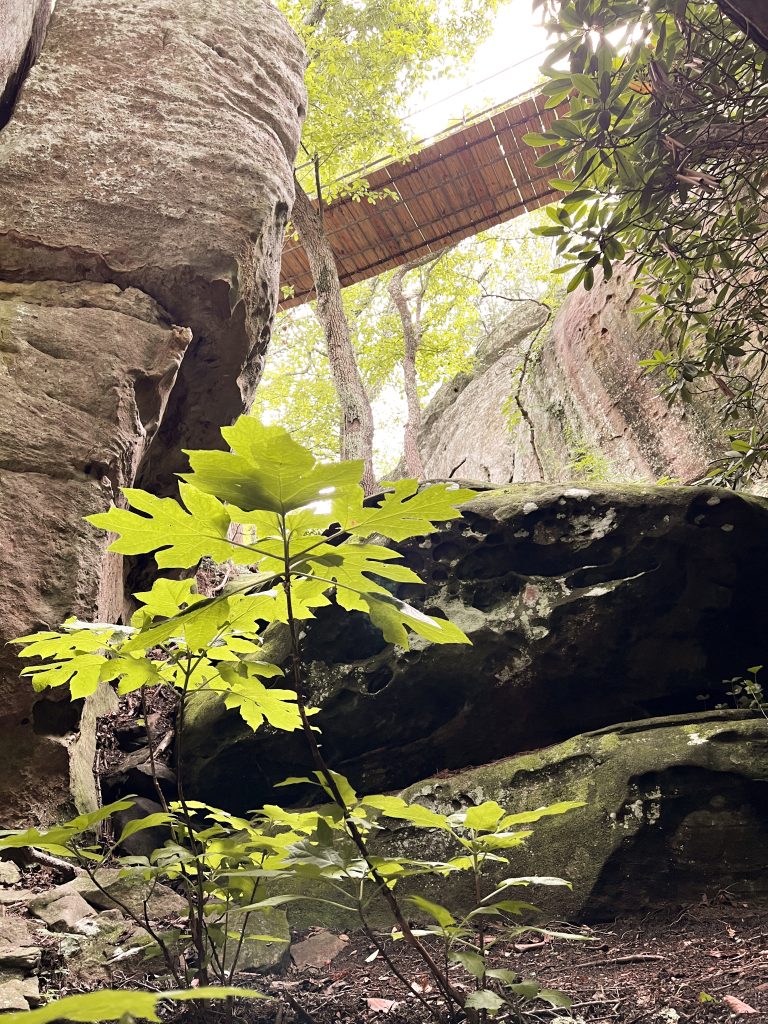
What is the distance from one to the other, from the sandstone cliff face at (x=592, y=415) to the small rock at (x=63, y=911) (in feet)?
19.1

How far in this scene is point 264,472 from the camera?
109cm

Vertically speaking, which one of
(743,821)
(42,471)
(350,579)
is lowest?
(743,821)

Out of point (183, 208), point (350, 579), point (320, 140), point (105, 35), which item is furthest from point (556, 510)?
point (320, 140)

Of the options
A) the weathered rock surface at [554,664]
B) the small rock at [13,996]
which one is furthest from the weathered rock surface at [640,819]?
the small rock at [13,996]

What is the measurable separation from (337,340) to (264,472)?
7078 millimetres

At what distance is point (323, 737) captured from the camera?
4.16 meters

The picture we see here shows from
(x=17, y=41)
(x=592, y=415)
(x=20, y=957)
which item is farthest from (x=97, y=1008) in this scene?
(x=592, y=415)

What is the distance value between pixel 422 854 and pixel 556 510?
7.75 ft

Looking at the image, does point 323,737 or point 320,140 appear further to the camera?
point 320,140

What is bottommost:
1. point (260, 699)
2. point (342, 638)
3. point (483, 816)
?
point (483, 816)

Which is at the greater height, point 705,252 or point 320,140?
point 320,140

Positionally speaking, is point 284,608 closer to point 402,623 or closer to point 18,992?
point 402,623

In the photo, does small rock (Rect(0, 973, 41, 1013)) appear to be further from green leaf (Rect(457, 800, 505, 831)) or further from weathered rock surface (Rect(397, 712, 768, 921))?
weathered rock surface (Rect(397, 712, 768, 921))

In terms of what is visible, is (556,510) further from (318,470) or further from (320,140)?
(320,140)
